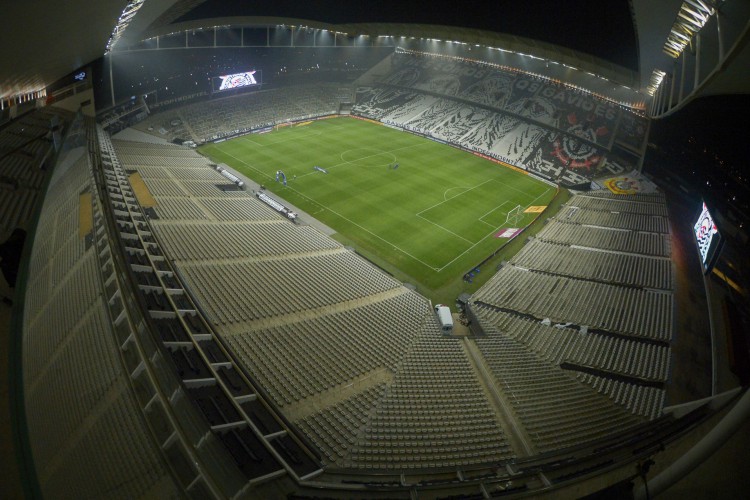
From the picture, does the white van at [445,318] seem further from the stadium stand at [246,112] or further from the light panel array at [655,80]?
the stadium stand at [246,112]

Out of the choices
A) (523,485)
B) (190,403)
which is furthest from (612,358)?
(190,403)

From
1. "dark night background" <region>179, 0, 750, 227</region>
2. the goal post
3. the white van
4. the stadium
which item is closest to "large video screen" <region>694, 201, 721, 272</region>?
the stadium

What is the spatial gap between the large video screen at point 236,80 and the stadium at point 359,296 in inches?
225

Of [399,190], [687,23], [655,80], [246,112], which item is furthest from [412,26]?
[687,23]

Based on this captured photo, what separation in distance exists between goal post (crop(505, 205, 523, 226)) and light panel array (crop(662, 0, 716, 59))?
11.8m

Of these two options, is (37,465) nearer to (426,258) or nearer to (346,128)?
(426,258)

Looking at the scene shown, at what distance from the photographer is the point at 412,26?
137 ft

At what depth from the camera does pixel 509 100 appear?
1802 inches

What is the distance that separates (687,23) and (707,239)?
8437 mm

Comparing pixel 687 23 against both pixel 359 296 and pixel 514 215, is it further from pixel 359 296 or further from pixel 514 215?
pixel 359 296

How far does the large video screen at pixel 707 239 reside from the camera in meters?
16.3

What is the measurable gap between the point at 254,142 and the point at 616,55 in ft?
98.0

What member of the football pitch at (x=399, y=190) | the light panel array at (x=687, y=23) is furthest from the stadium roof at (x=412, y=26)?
the football pitch at (x=399, y=190)

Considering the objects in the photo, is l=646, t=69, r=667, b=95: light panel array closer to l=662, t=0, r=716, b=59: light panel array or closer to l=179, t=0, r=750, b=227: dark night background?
l=179, t=0, r=750, b=227: dark night background
